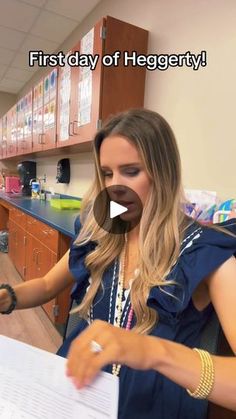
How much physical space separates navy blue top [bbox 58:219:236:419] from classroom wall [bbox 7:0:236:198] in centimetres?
77

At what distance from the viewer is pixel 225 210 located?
1.21 meters

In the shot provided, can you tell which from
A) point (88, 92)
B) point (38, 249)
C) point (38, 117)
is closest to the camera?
point (88, 92)

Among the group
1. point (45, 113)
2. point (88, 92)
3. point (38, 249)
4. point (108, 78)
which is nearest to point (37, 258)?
point (38, 249)

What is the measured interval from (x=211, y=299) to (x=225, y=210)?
2.25 ft

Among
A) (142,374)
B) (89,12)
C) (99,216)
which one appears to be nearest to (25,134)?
(89,12)

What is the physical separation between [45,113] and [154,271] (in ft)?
8.86

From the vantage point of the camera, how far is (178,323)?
64 centimetres

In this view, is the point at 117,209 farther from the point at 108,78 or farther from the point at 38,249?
the point at 38,249

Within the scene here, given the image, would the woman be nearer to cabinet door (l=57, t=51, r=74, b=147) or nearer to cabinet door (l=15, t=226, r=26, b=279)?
cabinet door (l=57, t=51, r=74, b=147)

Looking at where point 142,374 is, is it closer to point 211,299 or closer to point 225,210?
point 211,299

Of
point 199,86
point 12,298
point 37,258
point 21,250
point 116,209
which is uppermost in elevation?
point 199,86

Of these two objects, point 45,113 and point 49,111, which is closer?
point 49,111

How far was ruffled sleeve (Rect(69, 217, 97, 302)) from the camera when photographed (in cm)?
83

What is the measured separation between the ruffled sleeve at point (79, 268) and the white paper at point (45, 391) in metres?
0.33
